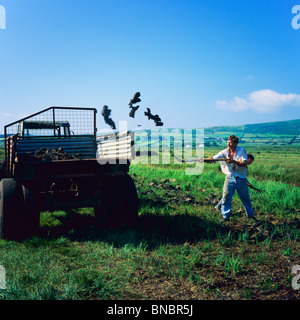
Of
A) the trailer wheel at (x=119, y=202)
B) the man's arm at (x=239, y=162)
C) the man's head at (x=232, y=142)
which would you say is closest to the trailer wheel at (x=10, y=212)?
the trailer wheel at (x=119, y=202)

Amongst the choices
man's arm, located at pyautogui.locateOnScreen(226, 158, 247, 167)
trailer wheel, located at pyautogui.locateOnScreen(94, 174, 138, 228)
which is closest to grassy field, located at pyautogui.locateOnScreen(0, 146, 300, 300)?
trailer wheel, located at pyautogui.locateOnScreen(94, 174, 138, 228)

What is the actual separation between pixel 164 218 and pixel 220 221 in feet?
3.89

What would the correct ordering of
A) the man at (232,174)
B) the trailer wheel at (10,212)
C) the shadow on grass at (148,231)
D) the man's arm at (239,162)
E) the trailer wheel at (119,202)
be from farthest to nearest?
the man at (232,174)
the man's arm at (239,162)
the trailer wheel at (119,202)
the trailer wheel at (10,212)
the shadow on grass at (148,231)

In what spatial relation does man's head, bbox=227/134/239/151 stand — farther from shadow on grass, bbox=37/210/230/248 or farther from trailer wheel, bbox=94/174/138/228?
trailer wheel, bbox=94/174/138/228

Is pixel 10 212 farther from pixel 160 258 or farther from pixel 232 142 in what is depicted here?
pixel 232 142

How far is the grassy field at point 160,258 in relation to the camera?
3164 mm

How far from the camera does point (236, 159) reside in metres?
6.10

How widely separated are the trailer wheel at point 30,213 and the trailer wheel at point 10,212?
100mm

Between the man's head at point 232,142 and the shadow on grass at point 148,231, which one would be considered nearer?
the shadow on grass at point 148,231

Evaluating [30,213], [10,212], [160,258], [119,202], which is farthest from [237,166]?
[10,212]

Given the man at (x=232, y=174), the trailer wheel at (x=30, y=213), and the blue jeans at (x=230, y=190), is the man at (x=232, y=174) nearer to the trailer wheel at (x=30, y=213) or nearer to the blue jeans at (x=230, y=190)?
the blue jeans at (x=230, y=190)

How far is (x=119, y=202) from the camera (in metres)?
5.61
